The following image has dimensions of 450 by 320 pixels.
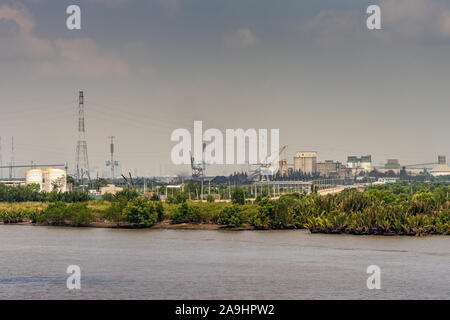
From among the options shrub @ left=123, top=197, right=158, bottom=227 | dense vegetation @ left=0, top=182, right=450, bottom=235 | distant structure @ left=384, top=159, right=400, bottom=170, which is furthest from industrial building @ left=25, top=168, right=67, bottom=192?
distant structure @ left=384, top=159, right=400, bottom=170

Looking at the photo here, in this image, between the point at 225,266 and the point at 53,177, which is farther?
the point at 53,177

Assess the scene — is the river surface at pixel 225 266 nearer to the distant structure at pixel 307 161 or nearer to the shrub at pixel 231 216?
the shrub at pixel 231 216

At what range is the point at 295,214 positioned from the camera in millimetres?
28875

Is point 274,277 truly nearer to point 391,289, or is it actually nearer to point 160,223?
point 391,289

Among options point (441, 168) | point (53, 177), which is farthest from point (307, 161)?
point (53, 177)

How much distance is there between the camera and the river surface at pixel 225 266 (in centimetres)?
1398

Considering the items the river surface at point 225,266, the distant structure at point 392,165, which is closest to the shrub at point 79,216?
the river surface at point 225,266

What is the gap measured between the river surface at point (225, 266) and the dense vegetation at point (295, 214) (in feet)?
4.19

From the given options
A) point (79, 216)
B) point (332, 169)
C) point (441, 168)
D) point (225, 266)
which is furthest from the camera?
point (441, 168)

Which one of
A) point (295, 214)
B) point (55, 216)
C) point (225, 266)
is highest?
point (295, 214)

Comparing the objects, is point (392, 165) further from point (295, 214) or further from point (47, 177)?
point (295, 214)

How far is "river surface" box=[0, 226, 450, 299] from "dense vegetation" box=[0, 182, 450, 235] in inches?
50.3

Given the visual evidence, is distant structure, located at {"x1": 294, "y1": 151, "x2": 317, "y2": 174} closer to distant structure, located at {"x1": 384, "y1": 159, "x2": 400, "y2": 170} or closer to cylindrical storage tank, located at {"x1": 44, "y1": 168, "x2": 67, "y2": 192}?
distant structure, located at {"x1": 384, "y1": 159, "x2": 400, "y2": 170}

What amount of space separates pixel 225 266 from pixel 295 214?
11.8 metres
